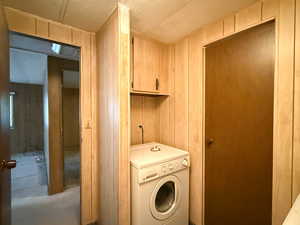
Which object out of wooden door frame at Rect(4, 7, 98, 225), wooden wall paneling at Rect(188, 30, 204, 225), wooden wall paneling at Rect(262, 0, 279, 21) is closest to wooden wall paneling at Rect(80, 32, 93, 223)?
wooden door frame at Rect(4, 7, 98, 225)

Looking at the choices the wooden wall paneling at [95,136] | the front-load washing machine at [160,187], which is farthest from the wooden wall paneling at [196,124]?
the wooden wall paneling at [95,136]

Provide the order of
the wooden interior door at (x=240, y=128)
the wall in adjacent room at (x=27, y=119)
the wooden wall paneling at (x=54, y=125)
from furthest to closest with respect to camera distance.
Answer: the wall in adjacent room at (x=27, y=119) → the wooden wall paneling at (x=54, y=125) → the wooden interior door at (x=240, y=128)

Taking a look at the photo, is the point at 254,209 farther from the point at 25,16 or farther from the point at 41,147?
the point at 41,147

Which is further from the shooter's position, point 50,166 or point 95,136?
point 50,166

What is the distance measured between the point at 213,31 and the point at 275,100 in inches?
35.3

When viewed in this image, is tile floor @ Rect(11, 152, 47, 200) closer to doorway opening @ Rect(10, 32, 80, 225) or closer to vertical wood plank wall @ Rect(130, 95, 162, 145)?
doorway opening @ Rect(10, 32, 80, 225)

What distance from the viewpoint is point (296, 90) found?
994 millimetres

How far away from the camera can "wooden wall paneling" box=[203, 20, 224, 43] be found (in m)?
1.42

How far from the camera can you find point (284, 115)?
104 cm

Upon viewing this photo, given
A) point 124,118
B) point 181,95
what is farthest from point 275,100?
point 124,118

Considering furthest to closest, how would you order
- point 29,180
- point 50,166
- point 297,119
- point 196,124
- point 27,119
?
1. point 27,119
2. point 29,180
3. point 50,166
4. point 196,124
5. point 297,119

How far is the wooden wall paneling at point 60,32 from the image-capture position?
1452mm

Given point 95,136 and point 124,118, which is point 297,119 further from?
point 95,136

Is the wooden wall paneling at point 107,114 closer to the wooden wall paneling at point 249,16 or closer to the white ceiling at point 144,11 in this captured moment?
the white ceiling at point 144,11
